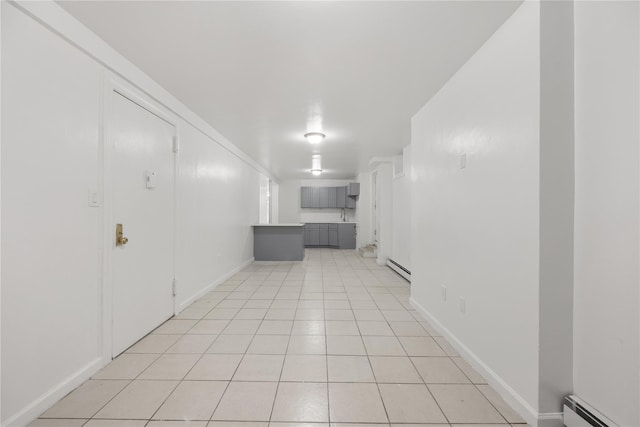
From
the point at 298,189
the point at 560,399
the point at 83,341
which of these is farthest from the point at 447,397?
the point at 298,189

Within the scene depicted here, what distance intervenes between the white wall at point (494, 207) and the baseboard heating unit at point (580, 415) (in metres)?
0.14

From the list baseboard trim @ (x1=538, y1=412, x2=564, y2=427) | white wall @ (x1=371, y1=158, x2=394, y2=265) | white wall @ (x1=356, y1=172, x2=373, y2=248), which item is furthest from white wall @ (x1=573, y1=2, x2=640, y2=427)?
white wall @ (x1=356, y1=172, x2=373, y2=248)

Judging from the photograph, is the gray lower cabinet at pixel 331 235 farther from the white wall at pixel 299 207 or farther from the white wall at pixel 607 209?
the white wall at pixel 607 209

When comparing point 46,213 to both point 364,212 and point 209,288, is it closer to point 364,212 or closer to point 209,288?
point 209,288

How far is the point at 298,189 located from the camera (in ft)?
33.2

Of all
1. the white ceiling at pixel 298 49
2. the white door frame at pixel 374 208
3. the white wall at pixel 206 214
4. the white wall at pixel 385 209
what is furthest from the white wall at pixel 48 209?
the white door frame at pixel 374 208

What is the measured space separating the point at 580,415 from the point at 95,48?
3601 mm

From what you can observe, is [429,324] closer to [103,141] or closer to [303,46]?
[303,46]

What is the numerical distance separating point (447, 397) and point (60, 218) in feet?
8.54

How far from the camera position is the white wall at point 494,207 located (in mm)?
1511

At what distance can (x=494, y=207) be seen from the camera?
182 centimetres

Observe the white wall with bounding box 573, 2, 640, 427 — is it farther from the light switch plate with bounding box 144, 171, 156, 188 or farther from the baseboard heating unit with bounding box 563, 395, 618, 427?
the light switch plate with bounding box 144, 171, 156, 188

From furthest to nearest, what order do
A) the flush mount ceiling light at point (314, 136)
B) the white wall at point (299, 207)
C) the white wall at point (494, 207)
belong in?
the white wall at point (299, 207)
the flush mount ceiling light at point (314, 136)
the white wall at point (494, 207)

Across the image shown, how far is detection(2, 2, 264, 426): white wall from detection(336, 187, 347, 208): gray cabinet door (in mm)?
7834
